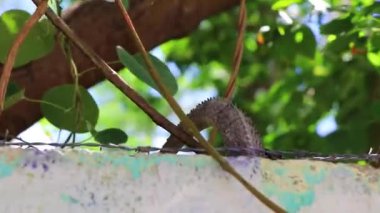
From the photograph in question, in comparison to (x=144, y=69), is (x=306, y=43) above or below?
above

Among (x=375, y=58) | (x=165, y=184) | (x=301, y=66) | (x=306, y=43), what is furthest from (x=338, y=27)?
Answer: (x=301, y=66)

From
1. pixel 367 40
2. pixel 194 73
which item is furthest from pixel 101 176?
pixel 194 73

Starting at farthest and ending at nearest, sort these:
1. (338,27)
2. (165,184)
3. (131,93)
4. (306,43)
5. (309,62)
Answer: (309,62)
(306,43)
(338,27)
(131,93)
(165,184)

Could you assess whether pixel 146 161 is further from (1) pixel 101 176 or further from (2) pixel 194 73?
(2) pixel 194 73

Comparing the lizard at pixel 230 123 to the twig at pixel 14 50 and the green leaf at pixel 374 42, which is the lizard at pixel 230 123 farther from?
the green leaf at pixel 374 42

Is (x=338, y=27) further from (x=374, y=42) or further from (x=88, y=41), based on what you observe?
(x=88, y=41)
